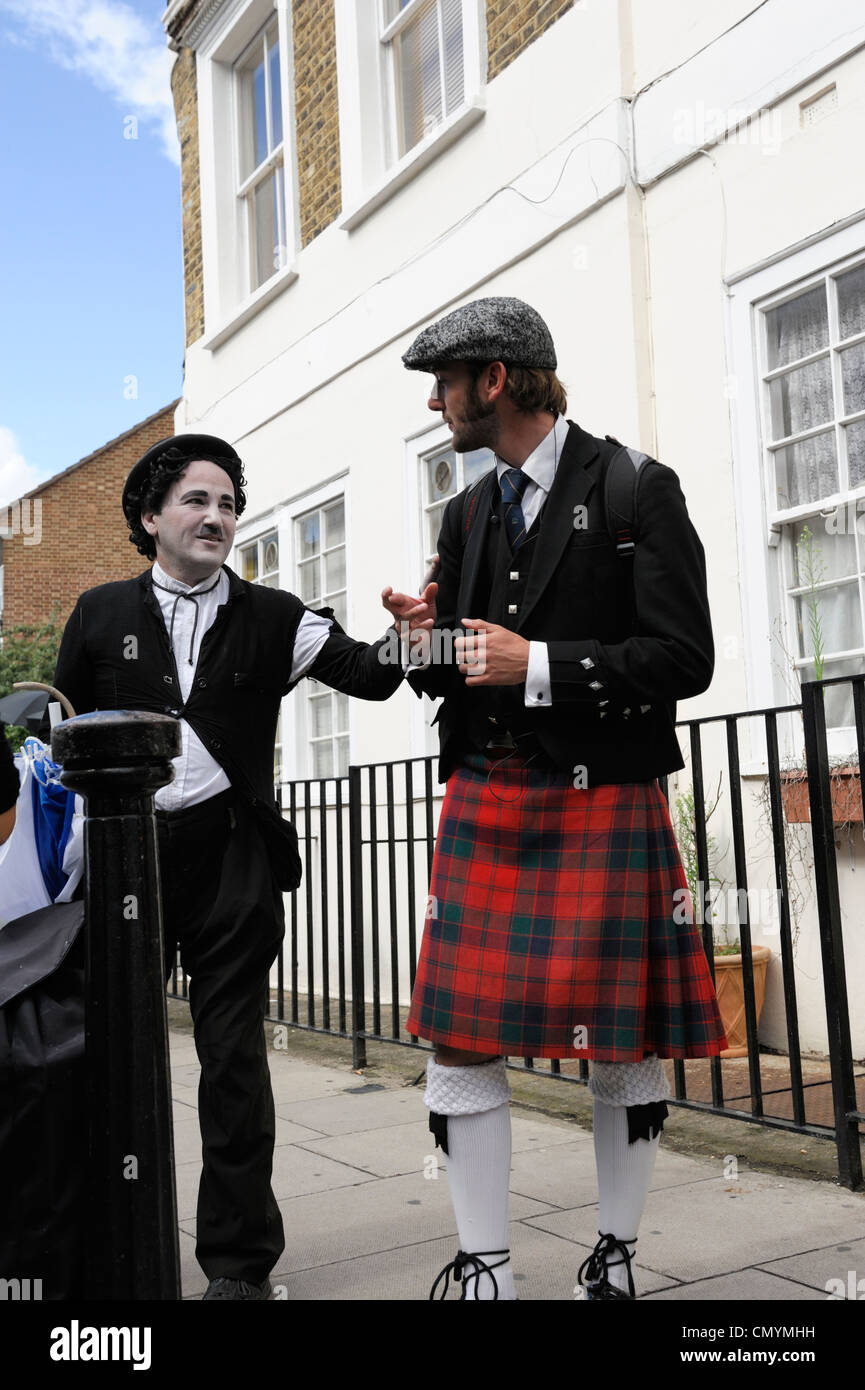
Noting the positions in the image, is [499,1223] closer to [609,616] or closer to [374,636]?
[609,616]

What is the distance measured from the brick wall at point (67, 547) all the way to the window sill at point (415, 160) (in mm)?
17306

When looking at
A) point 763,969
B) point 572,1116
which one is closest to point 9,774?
point 572,1116

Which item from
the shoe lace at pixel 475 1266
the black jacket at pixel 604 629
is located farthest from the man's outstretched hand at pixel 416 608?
the shoe lace at pixel 475 1266

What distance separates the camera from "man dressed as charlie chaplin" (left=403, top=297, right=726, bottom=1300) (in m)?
2.49

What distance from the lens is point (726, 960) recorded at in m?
5.54

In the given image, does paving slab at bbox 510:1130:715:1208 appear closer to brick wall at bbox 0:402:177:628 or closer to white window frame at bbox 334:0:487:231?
white window frame at bbox 334:0:487:231

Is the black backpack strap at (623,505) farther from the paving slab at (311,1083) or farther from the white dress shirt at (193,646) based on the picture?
the paving slab at (311,1083)

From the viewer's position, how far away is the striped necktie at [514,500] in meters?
2.74

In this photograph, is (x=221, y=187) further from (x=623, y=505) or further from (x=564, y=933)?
(x=564, y=933)

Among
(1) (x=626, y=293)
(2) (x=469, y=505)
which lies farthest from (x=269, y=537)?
(2) (x=469, y=505)

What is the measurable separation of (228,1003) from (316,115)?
8454 millimetres

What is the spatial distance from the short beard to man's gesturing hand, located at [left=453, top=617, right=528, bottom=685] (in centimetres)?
46

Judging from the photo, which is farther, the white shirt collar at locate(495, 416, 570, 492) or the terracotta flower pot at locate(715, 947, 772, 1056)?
the terracotta flower pot at locate(715, 947, 772, 1056)

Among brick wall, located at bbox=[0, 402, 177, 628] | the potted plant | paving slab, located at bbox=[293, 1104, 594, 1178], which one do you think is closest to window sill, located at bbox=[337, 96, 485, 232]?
the potted plant
